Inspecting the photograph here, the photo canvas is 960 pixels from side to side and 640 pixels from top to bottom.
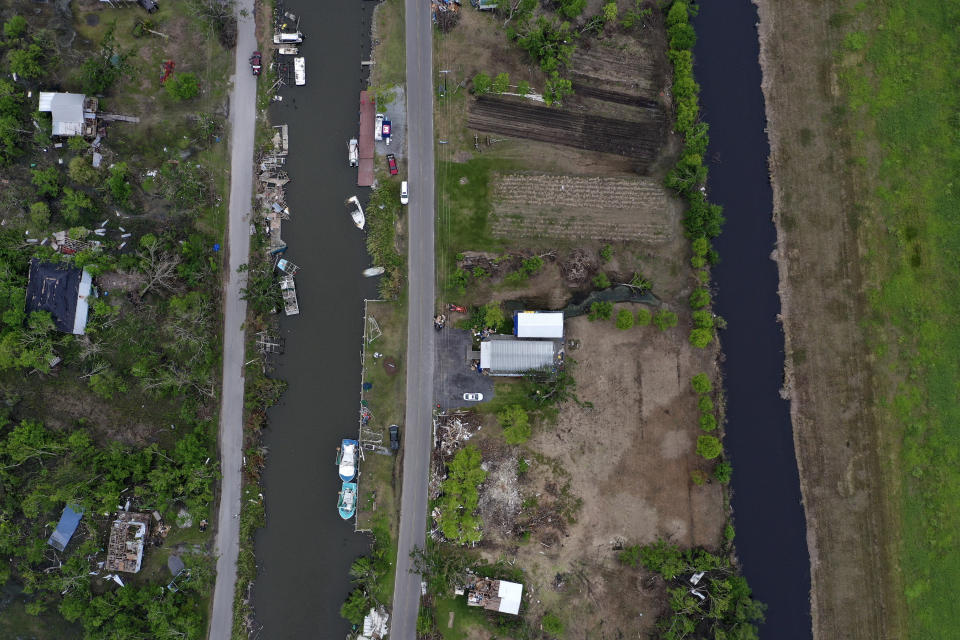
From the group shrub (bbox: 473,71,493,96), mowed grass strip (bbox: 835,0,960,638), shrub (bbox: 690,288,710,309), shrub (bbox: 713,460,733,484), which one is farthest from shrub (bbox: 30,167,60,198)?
mowed grass strip (bbox: 835,0,960,638)

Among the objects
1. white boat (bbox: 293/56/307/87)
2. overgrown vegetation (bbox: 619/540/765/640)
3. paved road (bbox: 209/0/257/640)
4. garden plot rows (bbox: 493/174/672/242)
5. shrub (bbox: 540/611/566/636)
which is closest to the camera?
overgrown vegetation (bbox: 619/540/765/640)

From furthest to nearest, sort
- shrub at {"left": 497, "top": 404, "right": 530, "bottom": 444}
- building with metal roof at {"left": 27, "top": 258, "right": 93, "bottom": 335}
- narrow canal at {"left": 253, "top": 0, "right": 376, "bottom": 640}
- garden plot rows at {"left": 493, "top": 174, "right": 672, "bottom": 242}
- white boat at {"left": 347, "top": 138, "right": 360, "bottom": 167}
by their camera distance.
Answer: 1. white boat at {"left": 347, "top": 138, "right": 360, "bottom": 167}
2. garden plot rows at {"left": 493, "top": 174, "right": 672, "bottom": 242}
3. narrow canal at {"left": 253, "top": 0, "right": 376, "bottom": 640}
4. building with metal roof at {"left": 27, "top": 258, "right": 93, "bottom": 335}
5. shrub at {"left": 497, "top": 404, "right": 530, "bottom": 444}

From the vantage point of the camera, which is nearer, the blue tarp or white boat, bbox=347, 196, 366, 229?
the blue tarp

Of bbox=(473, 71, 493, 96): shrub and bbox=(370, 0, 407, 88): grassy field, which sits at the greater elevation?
bbox=(370, 0, 407, 88): grassy field

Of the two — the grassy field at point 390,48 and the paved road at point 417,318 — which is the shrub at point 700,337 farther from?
the grassy field at point 390,48

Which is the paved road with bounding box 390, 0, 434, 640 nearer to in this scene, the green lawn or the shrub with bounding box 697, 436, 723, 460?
the green lawn

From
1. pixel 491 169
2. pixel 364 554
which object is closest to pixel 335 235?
pixel 491 169

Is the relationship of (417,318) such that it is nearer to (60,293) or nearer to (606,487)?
(606,487)

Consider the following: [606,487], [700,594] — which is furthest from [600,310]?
[700,594]
